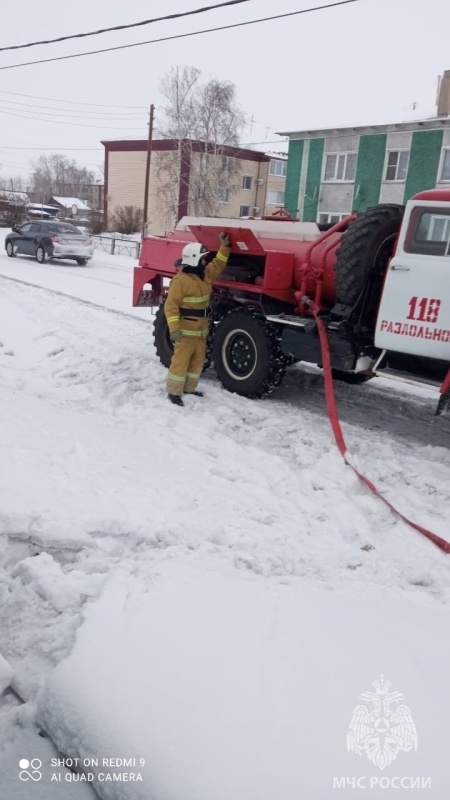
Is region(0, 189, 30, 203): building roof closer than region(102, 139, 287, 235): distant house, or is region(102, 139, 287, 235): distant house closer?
region(102, 139, 287, 235): distant house

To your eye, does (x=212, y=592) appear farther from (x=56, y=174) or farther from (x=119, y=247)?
Answer: (x=56, y=174)

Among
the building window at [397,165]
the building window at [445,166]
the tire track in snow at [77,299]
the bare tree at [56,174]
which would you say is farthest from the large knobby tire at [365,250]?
the bare tree at [56,174]

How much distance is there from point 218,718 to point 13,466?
278cm

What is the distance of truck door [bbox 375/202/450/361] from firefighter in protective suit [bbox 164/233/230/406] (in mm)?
1941

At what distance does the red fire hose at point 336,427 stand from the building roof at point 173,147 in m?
36.1

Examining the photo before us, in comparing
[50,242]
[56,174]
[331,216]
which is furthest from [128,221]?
[56,174]

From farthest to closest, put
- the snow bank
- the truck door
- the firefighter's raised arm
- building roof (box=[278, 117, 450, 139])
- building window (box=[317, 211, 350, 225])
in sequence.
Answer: building window (box=[317, 211, 350, 225]) < building roof (box=[278, 117, 450, 139]) < the firefighter's raised arm < the truck door < the snow bank

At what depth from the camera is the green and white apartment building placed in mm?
26594

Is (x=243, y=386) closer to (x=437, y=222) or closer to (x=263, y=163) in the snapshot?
(x=437, y=222)

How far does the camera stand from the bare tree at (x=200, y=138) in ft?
129

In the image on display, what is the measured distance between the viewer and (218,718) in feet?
8.80

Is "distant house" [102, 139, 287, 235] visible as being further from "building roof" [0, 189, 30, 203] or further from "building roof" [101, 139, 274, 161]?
"building roof" [0, 189, 30, 203]

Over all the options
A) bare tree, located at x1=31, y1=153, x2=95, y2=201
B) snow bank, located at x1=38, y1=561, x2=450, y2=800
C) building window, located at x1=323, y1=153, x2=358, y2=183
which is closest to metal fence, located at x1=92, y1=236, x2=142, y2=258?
building window, located at x1=323, y1=153, x2=358, y2=183

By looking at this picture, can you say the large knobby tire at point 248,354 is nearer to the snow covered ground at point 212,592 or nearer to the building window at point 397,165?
the snow covered ground at point 212,592
